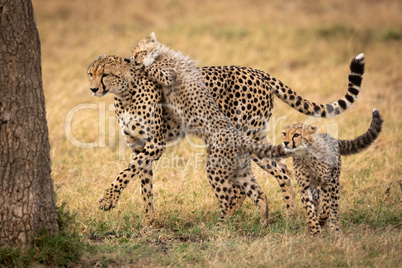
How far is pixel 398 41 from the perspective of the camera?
11.0m

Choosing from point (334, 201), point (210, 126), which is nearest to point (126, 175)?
point (210, 126)

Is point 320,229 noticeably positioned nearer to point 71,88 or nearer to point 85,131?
point 85,131

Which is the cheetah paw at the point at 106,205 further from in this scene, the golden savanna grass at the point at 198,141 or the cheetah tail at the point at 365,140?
the cheetah tail at the point at 365,140

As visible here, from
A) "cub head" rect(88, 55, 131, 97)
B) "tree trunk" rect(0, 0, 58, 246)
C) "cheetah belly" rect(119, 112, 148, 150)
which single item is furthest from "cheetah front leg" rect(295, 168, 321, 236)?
"tree trunk" rect(0, 0, 58, 246)

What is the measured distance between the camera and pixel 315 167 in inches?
168

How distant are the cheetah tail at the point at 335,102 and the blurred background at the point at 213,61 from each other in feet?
2.56

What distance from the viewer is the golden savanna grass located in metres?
3.71

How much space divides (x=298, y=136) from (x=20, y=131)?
1933 mm

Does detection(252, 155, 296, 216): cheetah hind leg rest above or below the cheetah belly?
below

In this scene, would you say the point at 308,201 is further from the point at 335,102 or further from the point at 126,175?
the point at 126,175

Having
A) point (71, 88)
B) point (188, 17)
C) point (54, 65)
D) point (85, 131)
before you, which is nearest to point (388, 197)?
point (85, 131)

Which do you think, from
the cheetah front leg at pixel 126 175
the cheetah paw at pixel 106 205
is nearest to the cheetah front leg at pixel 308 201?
the cheetah front leg at pixel 126 175

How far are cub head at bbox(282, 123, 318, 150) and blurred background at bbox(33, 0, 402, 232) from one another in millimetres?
887

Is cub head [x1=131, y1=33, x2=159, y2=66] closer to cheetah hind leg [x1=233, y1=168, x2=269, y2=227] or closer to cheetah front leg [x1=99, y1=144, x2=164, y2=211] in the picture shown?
cheetah front leg [x1=99, y1=144, x2=164, y2=211]
